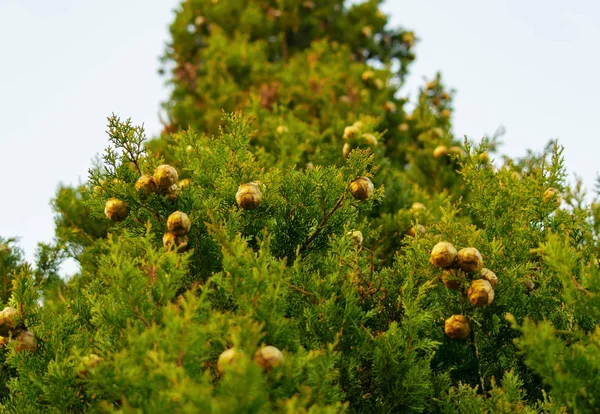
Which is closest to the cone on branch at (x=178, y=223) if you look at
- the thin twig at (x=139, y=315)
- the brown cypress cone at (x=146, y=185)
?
the brown cypress cone at (x=146, y=185)

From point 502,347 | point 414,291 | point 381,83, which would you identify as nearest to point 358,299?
point 414,291

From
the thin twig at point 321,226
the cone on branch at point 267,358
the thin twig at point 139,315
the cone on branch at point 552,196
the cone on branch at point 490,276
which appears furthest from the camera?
the cone on branch at point 552,196

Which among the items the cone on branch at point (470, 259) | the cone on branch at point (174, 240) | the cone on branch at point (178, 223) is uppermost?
the cone on branch at point (178, 223)

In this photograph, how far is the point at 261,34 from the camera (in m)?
11.2

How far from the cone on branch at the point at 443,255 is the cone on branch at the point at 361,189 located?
0.52 meters

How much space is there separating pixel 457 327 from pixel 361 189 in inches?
39.5

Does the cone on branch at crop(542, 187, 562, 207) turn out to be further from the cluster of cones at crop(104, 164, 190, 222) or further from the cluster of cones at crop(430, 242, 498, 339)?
the cluster of cones at crop(104, 164, 190, 222)

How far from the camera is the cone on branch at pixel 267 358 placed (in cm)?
254

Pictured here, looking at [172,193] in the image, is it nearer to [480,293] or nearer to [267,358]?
[267,358]

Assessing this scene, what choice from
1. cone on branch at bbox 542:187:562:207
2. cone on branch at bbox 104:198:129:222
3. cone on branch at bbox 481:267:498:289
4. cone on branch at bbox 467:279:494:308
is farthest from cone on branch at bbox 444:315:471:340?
cone on branch at bbox 104:198:129:222

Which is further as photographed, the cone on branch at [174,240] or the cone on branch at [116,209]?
the cone on branch at [116,209]

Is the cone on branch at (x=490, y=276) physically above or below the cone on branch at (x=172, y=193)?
below

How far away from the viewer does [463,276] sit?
351cm

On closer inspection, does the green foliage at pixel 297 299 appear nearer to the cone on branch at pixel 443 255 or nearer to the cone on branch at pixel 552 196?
the cone on branch at pixel 552 196
